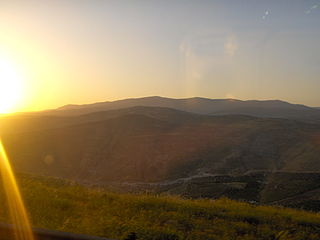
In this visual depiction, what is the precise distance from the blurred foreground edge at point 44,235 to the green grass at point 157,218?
2627mm

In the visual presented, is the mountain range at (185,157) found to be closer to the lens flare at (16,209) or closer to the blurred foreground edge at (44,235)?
the lens flare at (16,209)

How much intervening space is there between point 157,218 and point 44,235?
4.79 m

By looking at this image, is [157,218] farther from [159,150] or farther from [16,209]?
[159,150]

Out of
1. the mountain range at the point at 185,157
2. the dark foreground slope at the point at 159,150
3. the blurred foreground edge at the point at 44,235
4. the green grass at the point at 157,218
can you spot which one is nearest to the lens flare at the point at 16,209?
the blurred foreground edge at the point at 44,235

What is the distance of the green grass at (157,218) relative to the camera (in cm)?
727

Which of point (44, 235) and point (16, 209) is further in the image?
A: point (16, 209)

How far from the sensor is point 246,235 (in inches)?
305

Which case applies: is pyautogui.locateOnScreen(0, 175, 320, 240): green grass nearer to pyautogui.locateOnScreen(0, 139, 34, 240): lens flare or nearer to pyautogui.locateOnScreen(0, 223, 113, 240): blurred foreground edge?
pyautogui.locateOnScreen(0, 139, 34, 240): lens flare

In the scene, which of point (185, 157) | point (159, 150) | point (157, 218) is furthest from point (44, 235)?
point (159, 150)

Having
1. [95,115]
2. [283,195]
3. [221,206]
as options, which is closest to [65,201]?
[221,206]

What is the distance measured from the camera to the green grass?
7.27 m

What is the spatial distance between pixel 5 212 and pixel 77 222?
75.0 inches

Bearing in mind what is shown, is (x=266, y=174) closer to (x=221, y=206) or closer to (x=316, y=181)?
(x=316, y=181)

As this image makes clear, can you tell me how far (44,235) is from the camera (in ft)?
14.0
